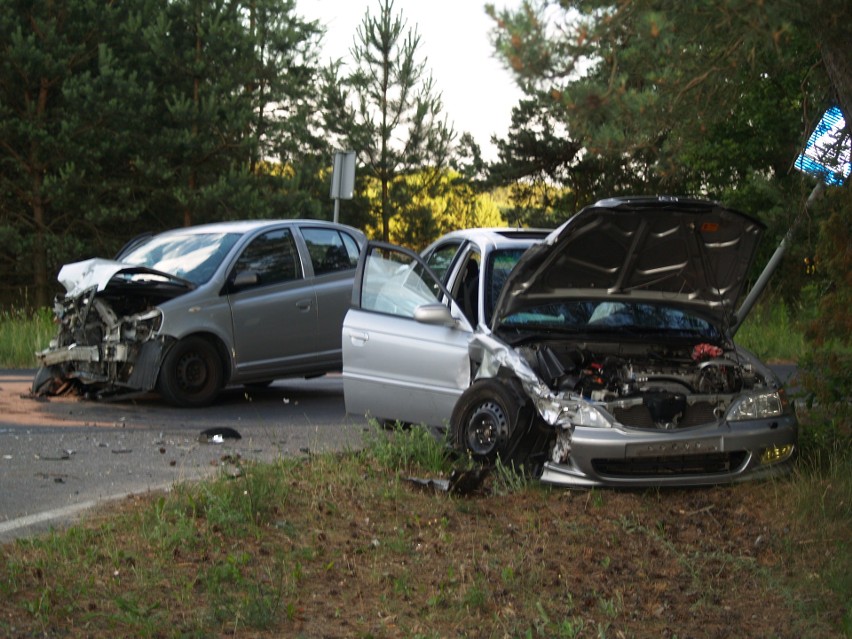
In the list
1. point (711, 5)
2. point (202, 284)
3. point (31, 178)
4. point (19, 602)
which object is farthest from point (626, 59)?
point (31, 178)

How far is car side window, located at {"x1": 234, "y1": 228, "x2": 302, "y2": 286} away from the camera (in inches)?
524

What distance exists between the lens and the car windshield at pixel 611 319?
9.05m

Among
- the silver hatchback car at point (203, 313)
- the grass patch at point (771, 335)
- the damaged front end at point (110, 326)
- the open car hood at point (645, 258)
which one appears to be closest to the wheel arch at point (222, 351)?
the silver hatchback car at point (203, 313)

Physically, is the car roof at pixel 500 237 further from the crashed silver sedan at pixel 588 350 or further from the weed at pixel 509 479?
the weed at pixel 509 479

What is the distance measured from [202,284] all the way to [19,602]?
765 cm

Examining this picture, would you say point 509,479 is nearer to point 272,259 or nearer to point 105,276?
point 105,276

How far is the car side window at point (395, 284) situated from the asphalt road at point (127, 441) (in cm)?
107

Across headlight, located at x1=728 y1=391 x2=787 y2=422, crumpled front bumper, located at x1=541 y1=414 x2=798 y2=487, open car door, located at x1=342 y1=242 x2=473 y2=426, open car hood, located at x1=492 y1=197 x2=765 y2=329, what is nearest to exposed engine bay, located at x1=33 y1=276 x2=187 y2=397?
open car door, located at x1=342 y1=242 x2=473 y2=426

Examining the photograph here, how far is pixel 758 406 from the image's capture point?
811 cm

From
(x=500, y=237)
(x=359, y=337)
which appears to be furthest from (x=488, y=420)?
(x=500, y=237)

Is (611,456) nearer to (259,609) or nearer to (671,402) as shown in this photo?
(671,402)

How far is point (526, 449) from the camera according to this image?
794 centimetres

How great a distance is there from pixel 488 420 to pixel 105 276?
5.51 m

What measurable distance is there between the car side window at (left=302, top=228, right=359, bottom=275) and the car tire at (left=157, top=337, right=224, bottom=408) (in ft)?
5.26
